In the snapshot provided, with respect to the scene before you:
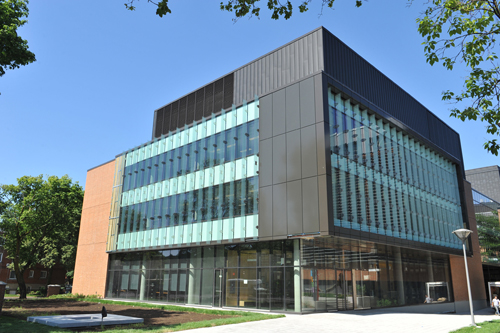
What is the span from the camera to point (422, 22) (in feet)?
39.9

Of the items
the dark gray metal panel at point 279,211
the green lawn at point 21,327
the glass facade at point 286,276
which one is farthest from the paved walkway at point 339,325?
the green lawn at point 21,327

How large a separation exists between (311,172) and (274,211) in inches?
127

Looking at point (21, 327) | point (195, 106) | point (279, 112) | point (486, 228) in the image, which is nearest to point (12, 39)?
point (21, 327)

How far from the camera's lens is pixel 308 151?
21.8 metres

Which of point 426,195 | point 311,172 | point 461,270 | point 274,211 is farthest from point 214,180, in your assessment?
point 461,270

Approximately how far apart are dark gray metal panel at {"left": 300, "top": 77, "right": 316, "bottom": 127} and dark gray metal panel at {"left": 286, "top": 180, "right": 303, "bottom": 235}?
3.59m

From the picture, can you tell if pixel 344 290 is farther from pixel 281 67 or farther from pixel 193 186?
pixel 281 67

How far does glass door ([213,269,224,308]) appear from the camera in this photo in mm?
25391

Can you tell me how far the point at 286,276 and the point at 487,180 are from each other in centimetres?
6498

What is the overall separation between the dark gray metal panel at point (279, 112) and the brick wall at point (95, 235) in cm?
2077

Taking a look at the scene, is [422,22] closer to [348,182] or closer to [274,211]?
[348,182]

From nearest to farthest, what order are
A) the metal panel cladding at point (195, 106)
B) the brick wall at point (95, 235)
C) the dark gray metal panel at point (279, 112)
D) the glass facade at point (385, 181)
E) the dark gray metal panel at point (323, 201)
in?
the dark gray metal panel at point (323, 201)
the glass facade at point (385, 181)
the dark gray metal panel at point (279, 112)
the metal panel cladding at point (195, 106)
the brick wall at point (95, 235)

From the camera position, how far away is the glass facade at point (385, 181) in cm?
2258

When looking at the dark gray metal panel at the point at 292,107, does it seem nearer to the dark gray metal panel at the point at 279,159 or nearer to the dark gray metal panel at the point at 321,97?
the dark gray metal panel at the point at 279,159
